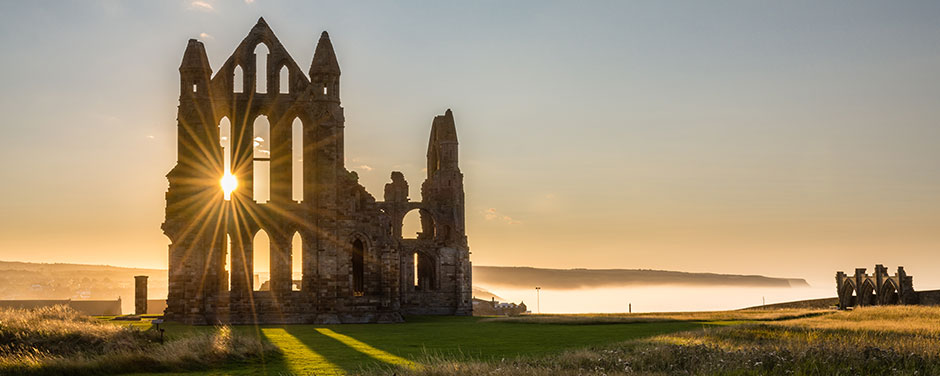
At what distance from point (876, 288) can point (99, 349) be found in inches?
1733

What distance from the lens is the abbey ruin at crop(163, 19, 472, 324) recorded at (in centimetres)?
4247

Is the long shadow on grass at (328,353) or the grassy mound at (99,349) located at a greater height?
the grassy mound at (99,349)

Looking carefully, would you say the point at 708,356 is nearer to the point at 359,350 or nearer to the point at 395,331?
the point at 359,350

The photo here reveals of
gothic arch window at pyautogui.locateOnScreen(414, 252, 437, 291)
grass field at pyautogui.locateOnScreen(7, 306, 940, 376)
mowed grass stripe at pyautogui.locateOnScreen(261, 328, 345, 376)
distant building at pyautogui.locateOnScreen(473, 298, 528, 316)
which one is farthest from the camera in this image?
distant building at pyautogui.locateOnScreen(473, 298, 528, 316)

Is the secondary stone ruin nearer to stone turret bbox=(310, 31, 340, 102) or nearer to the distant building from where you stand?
the distant building

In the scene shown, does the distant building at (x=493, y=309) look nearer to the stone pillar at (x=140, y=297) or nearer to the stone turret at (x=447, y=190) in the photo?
the stone turret at (x=447, y=190)

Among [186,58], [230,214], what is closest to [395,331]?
[230,214]

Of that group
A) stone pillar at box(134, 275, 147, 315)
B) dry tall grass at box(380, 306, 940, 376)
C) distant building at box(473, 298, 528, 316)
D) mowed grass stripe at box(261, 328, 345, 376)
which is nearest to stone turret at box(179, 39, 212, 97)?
stone pillar at box(134, 275, 147, 315)

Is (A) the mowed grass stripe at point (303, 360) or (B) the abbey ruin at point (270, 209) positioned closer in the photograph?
(A) the mowed grass stripe at point (303, 360)

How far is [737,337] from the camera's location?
24.9m

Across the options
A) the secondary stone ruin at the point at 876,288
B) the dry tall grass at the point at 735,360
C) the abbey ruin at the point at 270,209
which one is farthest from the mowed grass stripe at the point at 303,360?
the secondary stone ruin at the point at 876,288

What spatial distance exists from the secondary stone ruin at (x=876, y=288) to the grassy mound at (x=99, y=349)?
38.9 metres

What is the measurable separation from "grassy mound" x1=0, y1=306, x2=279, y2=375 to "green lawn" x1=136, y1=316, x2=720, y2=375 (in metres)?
0.90

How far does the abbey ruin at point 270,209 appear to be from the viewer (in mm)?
42469
